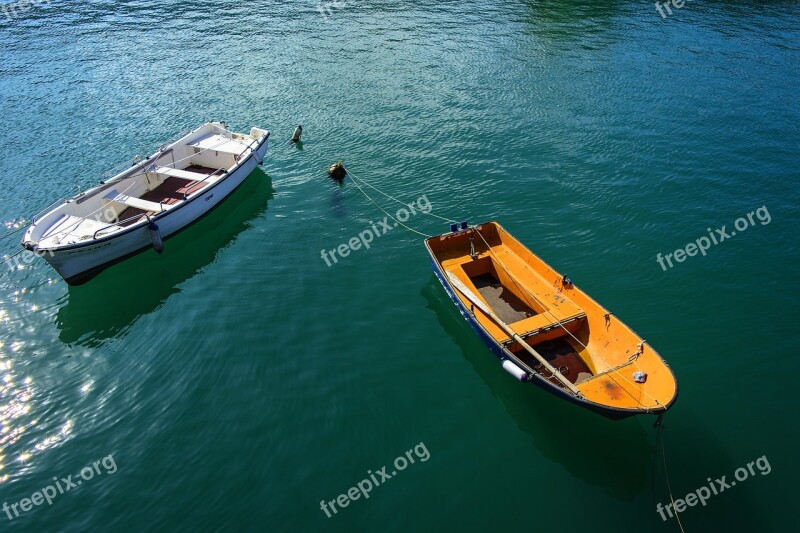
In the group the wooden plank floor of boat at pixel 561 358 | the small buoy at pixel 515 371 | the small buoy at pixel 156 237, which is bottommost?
the wooden plank floor of boat at pixel 561 358

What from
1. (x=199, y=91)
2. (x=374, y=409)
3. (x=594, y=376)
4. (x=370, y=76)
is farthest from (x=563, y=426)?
(x=199, y=91)

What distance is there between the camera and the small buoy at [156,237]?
23516mm

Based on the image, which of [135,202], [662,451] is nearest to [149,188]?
[135,202]

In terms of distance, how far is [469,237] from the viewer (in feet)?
74.4

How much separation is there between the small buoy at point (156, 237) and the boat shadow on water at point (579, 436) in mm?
15995

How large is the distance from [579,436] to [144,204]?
2223cm

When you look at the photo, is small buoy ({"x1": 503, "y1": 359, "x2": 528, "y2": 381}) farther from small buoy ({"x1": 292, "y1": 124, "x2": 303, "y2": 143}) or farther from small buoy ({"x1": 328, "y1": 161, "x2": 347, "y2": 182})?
small buoy ({"x1": 292, "y1": 124, "x2": 303, "y2": 143})

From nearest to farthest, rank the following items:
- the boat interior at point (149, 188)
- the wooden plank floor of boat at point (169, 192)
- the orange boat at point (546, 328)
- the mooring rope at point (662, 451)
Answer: the mooring rope at point (662, 451)
the orange boat at point (546, 328)
the boat interior at point (149, 188)
the wooden plank floor of boat at point (169, 192)

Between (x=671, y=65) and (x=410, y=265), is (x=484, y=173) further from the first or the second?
(x=671, y=65)

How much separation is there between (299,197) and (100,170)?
1291 cm

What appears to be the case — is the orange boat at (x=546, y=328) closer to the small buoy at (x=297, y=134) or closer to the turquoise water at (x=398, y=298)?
the turquoise water at (x=398, y=298)

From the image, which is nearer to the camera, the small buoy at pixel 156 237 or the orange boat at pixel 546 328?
the orange boat at pixel 546 328

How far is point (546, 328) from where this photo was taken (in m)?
18.1

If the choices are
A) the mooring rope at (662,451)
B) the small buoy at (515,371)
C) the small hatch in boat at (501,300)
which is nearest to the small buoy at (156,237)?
the small hatch in boat at (501,300)
